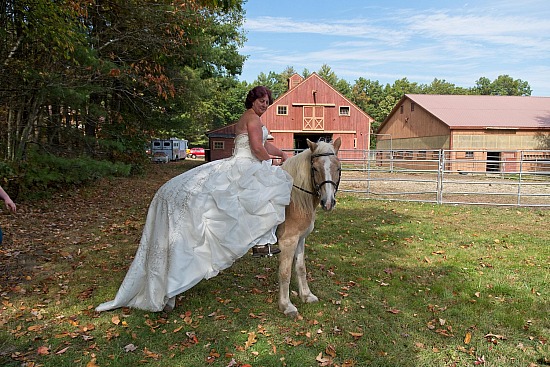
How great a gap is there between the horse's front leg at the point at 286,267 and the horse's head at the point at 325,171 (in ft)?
2.10

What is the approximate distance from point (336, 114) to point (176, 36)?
72.9 ft

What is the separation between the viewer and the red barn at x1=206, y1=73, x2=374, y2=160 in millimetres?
31781

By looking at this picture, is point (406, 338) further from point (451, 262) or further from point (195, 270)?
point (451, 262)

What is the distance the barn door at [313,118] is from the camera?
32.2m

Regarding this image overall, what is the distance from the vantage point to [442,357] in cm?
325

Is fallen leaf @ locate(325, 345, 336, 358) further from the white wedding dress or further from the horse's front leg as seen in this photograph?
the white wedding dress

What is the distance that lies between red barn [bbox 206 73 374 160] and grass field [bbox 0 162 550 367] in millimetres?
25098

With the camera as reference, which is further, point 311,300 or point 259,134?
point 311,300

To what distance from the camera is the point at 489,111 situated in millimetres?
27312

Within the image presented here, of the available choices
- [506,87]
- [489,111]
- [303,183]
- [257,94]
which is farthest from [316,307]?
[506,87]

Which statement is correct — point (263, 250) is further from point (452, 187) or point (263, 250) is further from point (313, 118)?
point (313, 118)

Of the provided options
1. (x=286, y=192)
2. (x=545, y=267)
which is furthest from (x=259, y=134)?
(x=545, y=267)

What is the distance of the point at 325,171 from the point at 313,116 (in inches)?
1157

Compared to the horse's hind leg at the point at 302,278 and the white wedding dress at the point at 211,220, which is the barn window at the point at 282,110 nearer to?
the horse's hind leg at the point at 302,278
